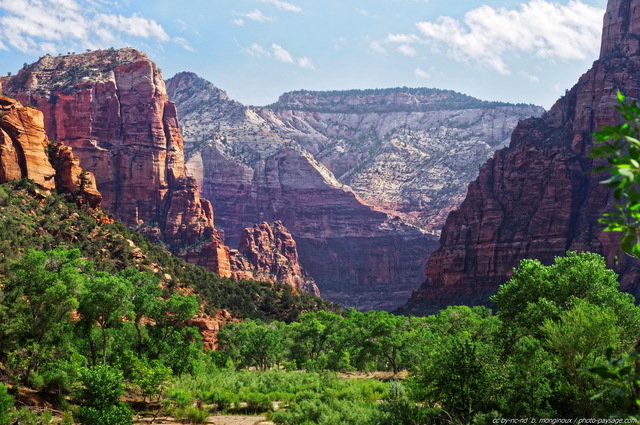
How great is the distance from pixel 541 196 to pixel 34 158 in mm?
100036

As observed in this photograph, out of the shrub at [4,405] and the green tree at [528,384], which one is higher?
the green tree at [528,384]

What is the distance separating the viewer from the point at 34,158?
8425 cm

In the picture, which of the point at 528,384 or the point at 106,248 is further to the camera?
the point at 106,248

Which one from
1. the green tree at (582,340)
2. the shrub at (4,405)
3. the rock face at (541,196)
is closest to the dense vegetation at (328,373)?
the green tree at (582,340)

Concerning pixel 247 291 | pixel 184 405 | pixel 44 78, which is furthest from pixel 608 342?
pixel 44 78

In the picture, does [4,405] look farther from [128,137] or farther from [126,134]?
[126,134]

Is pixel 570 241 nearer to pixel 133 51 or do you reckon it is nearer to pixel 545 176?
pixel 545 176

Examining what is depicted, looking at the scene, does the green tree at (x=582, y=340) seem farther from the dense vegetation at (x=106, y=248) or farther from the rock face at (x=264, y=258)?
the rock face at (x=264, y=258)

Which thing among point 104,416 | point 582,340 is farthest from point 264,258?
point 582,340

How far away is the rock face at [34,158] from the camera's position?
81.6m

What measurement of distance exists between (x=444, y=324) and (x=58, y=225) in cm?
4744

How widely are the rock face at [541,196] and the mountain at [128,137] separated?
53.5 m

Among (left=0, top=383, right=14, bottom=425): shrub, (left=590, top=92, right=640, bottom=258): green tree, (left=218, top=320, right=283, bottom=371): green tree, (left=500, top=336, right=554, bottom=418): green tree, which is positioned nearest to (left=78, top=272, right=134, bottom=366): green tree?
(left=0, top=383, right=14, bottom=425): shrub

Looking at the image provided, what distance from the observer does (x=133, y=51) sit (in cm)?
17662
